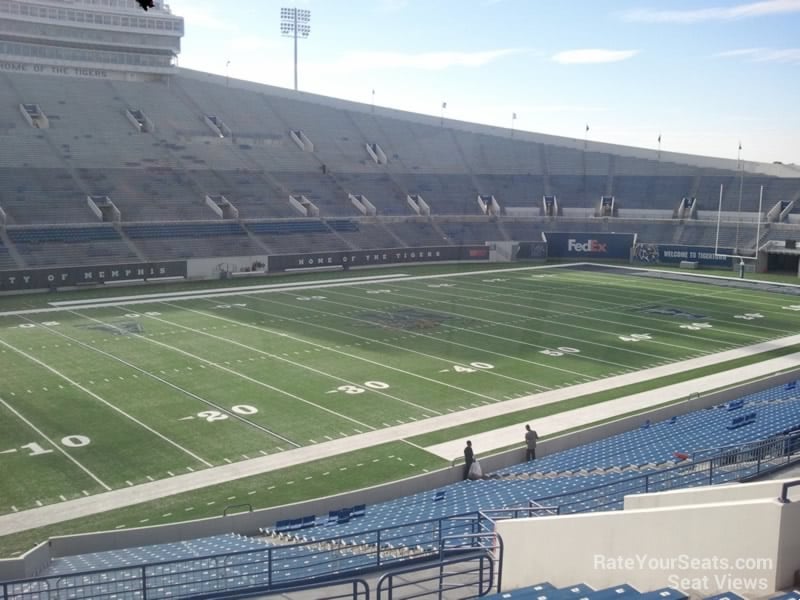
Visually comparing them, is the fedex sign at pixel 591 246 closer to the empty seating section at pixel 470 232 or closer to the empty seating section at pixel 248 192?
the empty seating section at pixel 470 232

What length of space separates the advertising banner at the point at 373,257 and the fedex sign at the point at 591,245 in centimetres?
524

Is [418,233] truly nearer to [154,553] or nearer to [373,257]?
[373,257]

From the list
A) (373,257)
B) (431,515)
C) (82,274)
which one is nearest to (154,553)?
(431,515)

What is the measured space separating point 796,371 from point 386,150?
42253mm

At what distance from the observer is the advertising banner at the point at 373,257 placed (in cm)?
4375

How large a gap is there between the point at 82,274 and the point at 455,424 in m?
24.5

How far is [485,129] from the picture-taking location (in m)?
65.0

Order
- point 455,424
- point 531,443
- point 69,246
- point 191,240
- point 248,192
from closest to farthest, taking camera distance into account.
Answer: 1. point 531,443
2. point 455,424
3. point 69,246
4. point 191,240
5. point 248,192

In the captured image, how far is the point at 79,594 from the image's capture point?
9.31 meters

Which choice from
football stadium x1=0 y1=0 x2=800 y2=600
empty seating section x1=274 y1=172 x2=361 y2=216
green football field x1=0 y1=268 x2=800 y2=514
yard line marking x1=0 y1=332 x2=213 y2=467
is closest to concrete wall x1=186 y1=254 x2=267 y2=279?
football stadium x1=0 y1=0 x2=800 y2=600

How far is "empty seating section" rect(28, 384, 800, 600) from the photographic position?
924cm

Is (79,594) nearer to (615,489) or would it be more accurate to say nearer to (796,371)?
(615,489)

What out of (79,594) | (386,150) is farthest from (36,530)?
(386,150)

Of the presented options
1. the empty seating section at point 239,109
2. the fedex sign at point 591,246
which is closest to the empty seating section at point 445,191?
the fedex sign at point 591,246
